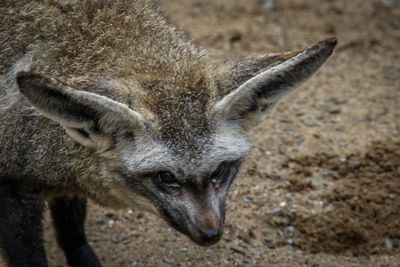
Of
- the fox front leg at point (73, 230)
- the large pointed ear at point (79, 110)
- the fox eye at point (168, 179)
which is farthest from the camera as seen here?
the fox front leg at point (73, 230)

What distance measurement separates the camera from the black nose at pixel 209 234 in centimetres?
520

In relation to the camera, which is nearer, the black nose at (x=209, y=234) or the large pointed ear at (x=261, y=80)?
the black nose at (x=209, y=234)

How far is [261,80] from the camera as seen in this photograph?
17.7 feet

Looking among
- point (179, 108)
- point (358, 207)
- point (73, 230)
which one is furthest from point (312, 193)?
point (179, 108)

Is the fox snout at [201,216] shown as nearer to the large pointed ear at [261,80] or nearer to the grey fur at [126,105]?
the grey fur at [126,105]

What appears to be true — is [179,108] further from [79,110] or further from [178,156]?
[79,110]

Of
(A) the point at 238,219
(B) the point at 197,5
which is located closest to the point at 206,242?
(A) the point at 238,219

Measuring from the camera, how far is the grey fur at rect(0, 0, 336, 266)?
207 inches

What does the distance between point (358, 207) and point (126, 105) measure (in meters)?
3.46

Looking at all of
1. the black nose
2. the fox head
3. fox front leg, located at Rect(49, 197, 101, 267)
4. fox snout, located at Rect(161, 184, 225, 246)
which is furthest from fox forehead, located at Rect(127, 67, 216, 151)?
fox front leg, located at Rect(49, 197, 101, 267)

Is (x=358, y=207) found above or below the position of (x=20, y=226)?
below

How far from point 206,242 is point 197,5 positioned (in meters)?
6.78

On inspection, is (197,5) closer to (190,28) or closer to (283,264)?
(190,28)

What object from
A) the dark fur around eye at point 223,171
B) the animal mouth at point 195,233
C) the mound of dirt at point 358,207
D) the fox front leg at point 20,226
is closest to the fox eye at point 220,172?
the dark fur around eye at point 223,171
